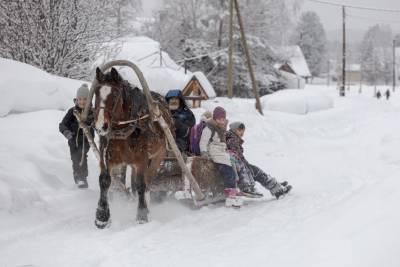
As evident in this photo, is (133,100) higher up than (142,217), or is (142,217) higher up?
(133,100)

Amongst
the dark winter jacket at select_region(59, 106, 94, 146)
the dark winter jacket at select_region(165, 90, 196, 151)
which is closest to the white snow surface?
the dark winter jacket at select_region(59, 106, 94, 146)

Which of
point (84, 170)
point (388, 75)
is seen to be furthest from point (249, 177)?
point (388, 75)

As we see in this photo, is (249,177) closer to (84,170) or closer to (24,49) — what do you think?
(84,170)

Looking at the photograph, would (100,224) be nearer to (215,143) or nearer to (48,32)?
(215,143)

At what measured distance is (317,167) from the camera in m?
11.4

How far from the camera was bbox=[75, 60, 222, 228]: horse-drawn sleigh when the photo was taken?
5.95 meters

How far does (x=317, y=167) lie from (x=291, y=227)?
18.2 feet

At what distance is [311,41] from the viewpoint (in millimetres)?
79625

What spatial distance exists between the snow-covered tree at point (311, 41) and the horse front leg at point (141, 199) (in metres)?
73.0

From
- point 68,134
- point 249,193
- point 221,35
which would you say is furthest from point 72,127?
point 221,35

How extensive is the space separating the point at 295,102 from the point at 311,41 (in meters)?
55.4

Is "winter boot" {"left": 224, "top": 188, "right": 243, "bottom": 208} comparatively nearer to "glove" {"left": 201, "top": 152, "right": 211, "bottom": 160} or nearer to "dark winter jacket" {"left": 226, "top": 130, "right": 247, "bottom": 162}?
"glove" {"left": 201, "top": 152, "right": 211, "bottom": 160}

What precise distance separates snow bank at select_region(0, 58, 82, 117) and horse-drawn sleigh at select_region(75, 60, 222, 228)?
11.3ft

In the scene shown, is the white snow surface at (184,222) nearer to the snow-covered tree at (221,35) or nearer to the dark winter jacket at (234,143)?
the dark winter jacket at (234,143)
